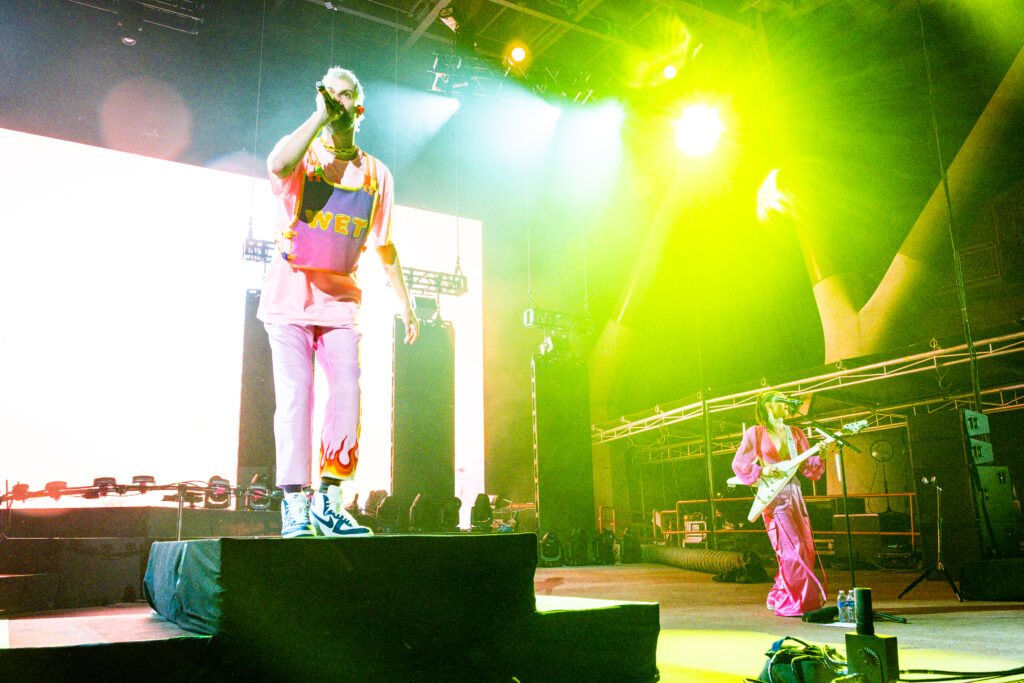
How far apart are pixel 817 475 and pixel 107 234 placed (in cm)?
717

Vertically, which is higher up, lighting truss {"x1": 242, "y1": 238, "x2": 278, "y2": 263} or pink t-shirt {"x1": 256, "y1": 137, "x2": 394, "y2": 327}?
lighting truss {"x1": 242, "y1": 238, "x2": 278, "y2": 263}

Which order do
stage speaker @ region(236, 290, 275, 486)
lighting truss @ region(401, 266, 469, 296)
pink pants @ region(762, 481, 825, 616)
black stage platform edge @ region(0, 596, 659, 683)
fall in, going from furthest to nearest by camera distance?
lighting truss @ region(401, 266, 469, 296) < stage speaker @ region(236, 290, 275, 486) < pink pants @ region(762, 481, 825, 616) < black stage platform edge @ region(0, 596, 659, 683)

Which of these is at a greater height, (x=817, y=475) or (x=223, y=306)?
(x=223, y=306)

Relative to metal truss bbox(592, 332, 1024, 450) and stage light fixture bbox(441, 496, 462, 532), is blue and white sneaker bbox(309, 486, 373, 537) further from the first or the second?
stage light fixture bbox(441, 496, 462, 532)

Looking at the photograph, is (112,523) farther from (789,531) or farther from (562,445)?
(562,445)

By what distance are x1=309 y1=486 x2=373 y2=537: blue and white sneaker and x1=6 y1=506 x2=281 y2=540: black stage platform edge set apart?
4.77m

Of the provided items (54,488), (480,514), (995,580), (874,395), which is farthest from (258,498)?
(874,395)

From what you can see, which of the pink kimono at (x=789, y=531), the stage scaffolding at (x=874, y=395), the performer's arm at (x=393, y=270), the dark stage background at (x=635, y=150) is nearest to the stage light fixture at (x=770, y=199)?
the dark stage background at (x=635, y=150)

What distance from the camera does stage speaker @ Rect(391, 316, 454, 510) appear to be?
10664mm

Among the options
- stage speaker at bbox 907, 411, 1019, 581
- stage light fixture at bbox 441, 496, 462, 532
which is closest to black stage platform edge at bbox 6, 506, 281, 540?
stage light fixture at bbox 441, 496, 462, 532

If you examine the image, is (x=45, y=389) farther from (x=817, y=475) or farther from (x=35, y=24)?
(x=817, y=475)

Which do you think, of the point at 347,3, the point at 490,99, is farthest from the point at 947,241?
the point at 347,3

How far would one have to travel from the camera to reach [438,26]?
9.45 meters

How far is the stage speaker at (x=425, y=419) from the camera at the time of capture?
10664 millimetres
